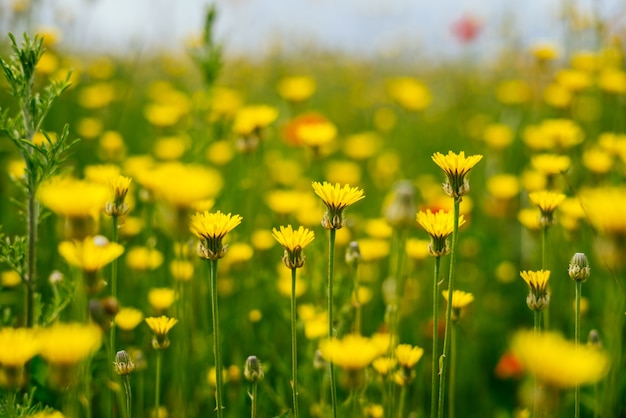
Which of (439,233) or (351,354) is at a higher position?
(439,233)

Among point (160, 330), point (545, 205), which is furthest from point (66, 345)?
point (545, 205)

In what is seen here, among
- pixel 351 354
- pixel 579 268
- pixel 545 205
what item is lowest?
pixel 351 354

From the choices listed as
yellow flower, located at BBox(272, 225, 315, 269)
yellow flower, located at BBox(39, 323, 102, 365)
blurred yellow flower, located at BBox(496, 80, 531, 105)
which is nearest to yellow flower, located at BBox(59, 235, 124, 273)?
yellow flower, located at BBox(39, 323, 102, 365)

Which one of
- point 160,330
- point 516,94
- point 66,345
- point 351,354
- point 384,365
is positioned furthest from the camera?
point 516,94

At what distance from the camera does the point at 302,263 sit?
119 cm

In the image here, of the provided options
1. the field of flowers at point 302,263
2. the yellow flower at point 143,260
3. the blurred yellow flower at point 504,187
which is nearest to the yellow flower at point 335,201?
the field of flowers at point 302,263

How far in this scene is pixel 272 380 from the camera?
6.61 feet

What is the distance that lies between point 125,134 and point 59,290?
2.86 meters

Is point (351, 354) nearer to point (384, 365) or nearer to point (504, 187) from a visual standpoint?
point (384, 365)

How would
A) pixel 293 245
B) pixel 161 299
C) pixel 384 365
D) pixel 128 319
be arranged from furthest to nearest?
pixel 161 299 → pixel 128 319 → pixel 384 365 → pixel 293 245

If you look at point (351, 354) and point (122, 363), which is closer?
point (351, 354)

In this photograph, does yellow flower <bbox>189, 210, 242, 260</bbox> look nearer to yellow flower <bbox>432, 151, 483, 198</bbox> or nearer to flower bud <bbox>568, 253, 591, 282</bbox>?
Answer: yellow flower <bbox>432, 151, 483, 198</bbox>

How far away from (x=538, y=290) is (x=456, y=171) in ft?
0.87

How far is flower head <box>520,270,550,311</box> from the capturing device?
120 cm
